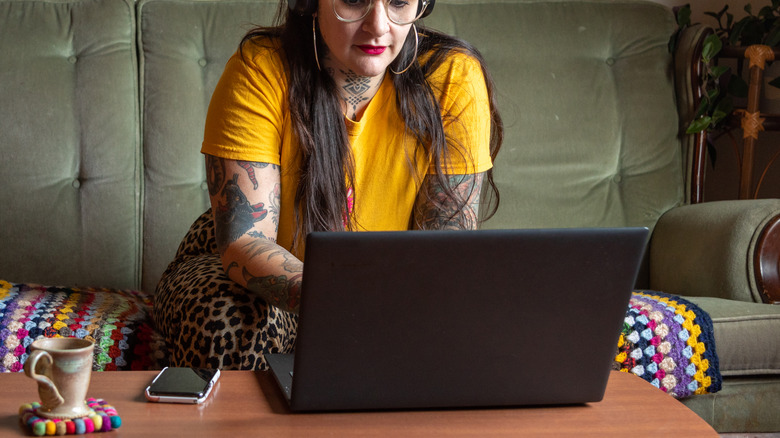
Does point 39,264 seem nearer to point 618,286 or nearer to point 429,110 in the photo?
point 429,110

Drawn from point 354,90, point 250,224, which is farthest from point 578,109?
point 250,224

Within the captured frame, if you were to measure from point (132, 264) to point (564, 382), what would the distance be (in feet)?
4.47

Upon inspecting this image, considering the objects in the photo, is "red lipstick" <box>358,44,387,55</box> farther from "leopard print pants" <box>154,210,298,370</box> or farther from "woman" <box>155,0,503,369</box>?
"leopard print pants" <box>154,210,298,370</box>

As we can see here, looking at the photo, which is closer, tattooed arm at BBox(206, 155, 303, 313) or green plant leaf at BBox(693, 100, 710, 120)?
tattooed arm at BBox(206, 155, 303, 313)

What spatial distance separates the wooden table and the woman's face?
592 mm

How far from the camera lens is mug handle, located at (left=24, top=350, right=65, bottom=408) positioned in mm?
620

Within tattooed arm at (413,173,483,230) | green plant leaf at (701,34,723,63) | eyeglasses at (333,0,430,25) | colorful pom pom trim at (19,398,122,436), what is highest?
green plant leaf at (701,34,723,63)

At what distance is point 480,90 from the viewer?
1.37 m

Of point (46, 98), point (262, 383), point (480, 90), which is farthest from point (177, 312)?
point (46, 98)

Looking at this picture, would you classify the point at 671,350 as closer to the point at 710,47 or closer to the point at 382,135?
the point at 382,135

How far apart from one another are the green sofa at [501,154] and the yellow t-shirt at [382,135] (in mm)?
423

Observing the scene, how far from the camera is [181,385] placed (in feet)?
2.45

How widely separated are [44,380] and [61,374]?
0.04 ft

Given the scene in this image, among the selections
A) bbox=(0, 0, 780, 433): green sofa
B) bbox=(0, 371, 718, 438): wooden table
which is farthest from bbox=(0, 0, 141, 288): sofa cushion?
bbox=(0, 371, 718, 438): wooden table
